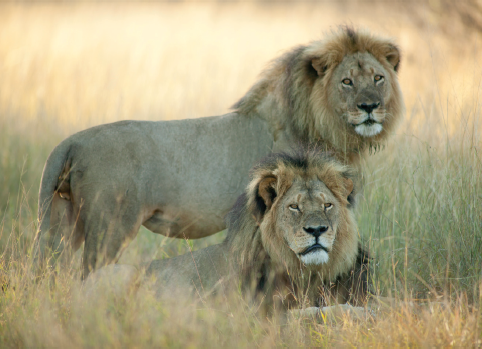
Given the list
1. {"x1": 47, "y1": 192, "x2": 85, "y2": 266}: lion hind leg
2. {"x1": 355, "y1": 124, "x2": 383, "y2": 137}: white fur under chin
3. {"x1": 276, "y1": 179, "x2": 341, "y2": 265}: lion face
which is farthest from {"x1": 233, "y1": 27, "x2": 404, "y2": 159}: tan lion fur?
{"x1": 47, "y1": 192, "x2": 85, "y2": 266}: lion hind leg

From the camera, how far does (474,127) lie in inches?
180

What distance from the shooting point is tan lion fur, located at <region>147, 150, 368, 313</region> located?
3836 millimetres

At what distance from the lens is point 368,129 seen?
14.9 feet

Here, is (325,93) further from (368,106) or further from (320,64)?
(368,106)


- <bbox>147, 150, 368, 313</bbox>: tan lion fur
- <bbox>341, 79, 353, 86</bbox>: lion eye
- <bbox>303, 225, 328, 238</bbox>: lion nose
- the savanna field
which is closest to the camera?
the savanna field

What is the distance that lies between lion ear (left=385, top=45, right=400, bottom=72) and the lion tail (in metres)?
2.73

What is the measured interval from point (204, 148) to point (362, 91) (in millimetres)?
1368

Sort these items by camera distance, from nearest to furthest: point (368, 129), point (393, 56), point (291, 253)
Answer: point (291, 253), point (368, 129), point (393, 56)

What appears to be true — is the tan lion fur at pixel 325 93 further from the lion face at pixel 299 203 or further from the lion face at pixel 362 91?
the lion face at pixel 299 203

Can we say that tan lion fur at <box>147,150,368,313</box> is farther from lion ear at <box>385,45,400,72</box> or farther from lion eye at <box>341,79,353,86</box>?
lion ear at <box>385,45,400,72</box>

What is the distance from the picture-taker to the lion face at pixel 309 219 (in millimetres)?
3555

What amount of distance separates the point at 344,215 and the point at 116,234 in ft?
5.92

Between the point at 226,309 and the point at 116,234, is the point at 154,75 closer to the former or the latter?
the point at 116,234

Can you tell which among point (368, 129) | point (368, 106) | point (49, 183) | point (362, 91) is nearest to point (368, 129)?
point (368, 129)
